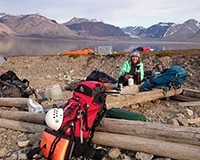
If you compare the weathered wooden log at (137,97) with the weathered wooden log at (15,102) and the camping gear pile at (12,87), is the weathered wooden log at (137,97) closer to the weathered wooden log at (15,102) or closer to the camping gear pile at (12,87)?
the weathered wooden log at (15,102)

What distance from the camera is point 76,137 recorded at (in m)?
4.34

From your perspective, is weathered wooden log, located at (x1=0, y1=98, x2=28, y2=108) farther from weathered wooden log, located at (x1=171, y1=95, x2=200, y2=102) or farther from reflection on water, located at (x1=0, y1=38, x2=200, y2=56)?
reflection on water, located at (x1=0, y1=38, x2=200, y2=56)

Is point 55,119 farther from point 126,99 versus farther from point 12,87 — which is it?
point 12,87

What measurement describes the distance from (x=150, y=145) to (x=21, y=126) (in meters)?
2.66

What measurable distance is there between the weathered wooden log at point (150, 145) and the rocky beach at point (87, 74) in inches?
3.6

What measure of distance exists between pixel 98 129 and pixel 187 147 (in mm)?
1464

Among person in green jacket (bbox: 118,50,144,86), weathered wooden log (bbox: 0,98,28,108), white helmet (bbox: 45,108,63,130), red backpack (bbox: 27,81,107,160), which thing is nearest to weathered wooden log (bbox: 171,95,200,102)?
person in green jacket (bbox: 118,50,144,86)

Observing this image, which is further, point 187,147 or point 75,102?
point 75,102

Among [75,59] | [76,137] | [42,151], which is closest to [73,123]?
[76,137]

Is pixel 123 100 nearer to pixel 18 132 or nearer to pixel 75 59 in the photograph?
pixel 18 132

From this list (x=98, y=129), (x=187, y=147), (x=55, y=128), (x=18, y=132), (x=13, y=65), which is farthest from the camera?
(x=13, y=65)

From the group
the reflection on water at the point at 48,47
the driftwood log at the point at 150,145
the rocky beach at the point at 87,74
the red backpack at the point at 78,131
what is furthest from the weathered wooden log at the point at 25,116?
the reflection on water at the point at 48,47

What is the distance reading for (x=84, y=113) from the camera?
4453 millimetres

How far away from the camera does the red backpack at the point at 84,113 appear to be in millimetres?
4355
